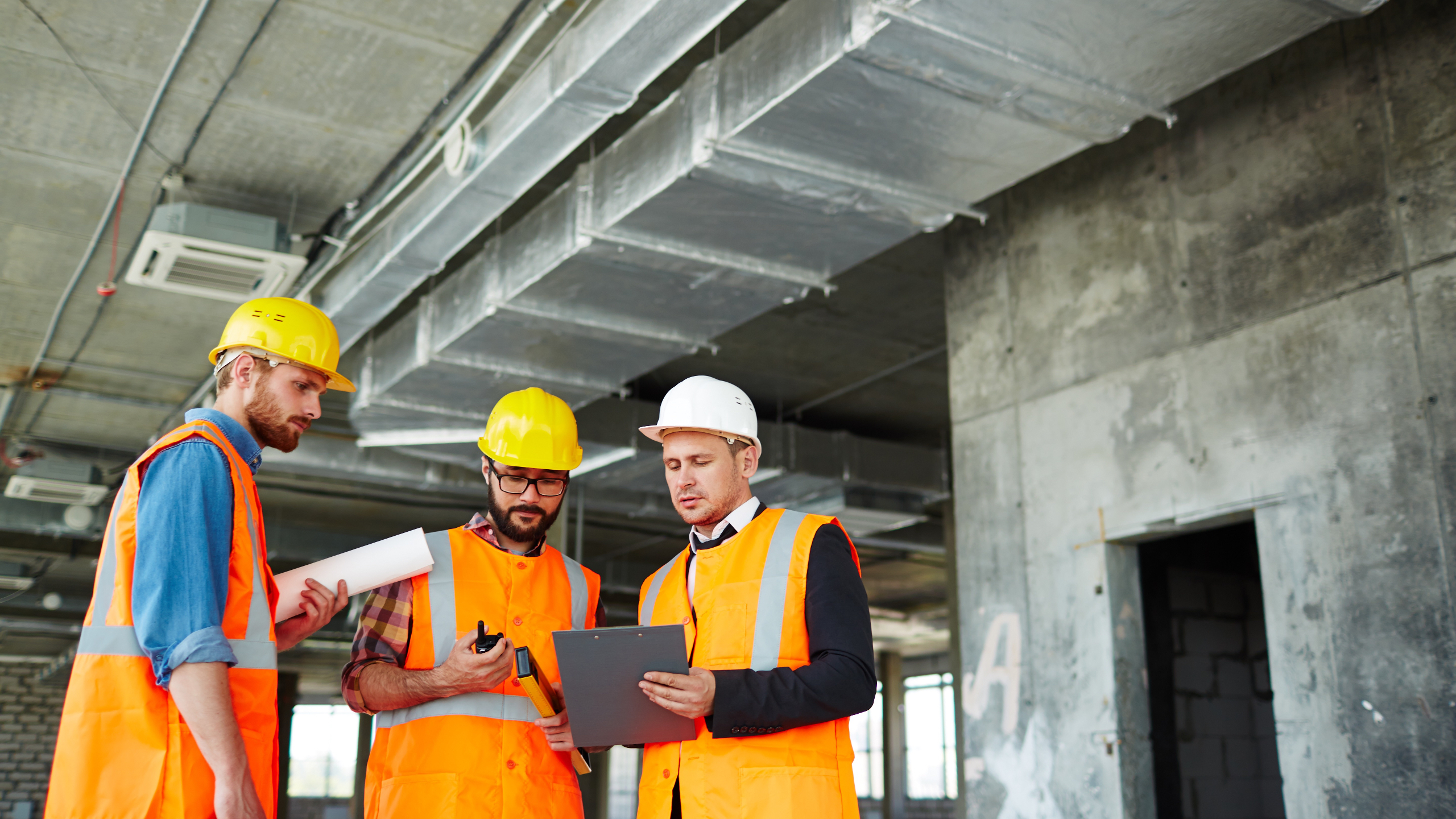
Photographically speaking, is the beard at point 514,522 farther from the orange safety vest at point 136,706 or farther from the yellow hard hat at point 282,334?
the orange safety vest at point 136,706

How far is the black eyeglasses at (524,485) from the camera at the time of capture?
307cm

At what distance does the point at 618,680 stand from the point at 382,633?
2.71 ft

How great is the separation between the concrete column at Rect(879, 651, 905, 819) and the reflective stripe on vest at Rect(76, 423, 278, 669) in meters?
20.0

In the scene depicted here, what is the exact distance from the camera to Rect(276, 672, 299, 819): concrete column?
60.2 feet

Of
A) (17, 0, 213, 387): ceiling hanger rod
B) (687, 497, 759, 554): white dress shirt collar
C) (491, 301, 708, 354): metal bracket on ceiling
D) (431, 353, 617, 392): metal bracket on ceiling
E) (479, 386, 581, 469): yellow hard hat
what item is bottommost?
(687, 497, 759, 554): white dress shirt collar

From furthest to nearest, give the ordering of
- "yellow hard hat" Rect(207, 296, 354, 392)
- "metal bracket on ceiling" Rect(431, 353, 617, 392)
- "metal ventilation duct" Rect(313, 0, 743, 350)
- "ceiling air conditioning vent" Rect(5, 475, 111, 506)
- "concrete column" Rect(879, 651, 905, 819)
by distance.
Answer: "concrete column" Rect(879, 651, 905, 819)
"ceiling air conditioning vent" Rect(5, 475, 111, 506)
"metal bracket on ceiling" Rect(431, 353, 617, 392)
"metal ventilation duct" Rect(313, 0, 743, 350)
"yellow hard hat" Rect(207, 296, 354, 392)

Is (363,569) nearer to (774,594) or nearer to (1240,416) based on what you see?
(774,594)

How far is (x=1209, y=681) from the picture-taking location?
6.55 m

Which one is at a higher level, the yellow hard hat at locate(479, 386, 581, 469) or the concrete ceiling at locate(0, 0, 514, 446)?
the concrete ceiling at locate(0, 0, 514, 446)

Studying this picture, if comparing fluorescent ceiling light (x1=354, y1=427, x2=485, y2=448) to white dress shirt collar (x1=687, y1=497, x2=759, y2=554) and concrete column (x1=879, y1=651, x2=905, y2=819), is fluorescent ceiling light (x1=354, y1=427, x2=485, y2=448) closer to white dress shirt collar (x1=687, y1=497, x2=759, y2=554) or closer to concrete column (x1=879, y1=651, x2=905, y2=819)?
white dress shirt collar (x1=687, y1=497, x2=759, y2=554)

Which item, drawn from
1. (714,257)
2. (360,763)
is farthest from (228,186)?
(360,763)

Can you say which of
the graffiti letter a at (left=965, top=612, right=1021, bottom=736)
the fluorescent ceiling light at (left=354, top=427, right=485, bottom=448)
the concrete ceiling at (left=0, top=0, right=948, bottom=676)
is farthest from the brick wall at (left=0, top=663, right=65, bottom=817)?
the graffiti letter a at (left=965, top=612, right=1021, bottom=736)

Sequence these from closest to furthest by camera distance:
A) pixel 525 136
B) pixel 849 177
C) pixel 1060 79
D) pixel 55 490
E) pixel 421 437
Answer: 1. pixel 1060 79
2. pixel 849 177
3. pixel 525 136
4. pixel 421 437
5. pixel 55 490

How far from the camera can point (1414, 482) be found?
3.80 meters
